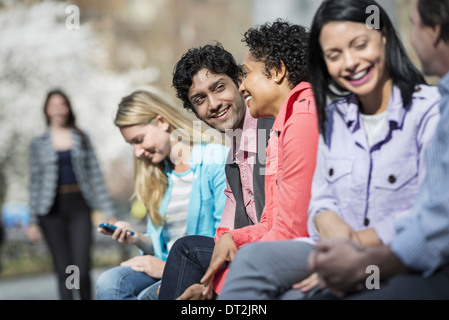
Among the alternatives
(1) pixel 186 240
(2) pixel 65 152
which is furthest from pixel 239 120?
(2) pixel 65 152

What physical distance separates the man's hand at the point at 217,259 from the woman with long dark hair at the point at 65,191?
119 inches

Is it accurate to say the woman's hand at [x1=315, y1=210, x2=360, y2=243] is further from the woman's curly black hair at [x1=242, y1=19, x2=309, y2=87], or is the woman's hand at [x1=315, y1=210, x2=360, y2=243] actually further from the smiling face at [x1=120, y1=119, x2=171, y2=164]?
the smiling face at [x1=120, y1=119, x2=171, y2=164]

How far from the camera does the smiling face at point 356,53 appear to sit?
1.98 meters

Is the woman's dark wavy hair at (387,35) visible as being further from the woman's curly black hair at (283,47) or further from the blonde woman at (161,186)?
the blonde woman at (161,186)

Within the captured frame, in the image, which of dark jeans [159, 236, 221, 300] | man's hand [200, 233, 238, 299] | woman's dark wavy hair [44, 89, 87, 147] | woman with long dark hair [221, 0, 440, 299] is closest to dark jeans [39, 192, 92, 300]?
woman's dark wavy hair [44, 89, 87, 147]

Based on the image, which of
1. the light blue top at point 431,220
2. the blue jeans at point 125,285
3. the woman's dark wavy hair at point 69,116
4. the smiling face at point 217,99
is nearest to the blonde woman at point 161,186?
the blue jeans at point 125,285

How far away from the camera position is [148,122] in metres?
3.64

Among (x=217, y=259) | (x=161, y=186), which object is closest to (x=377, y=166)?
(x=217, y=259)

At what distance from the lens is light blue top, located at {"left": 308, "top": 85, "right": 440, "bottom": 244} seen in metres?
1.91

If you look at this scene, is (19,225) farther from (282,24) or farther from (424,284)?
(424,284)

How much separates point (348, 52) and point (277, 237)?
72 centimetres

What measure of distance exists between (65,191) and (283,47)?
139 inches

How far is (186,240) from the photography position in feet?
8.55

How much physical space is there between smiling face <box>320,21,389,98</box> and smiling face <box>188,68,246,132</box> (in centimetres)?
106
